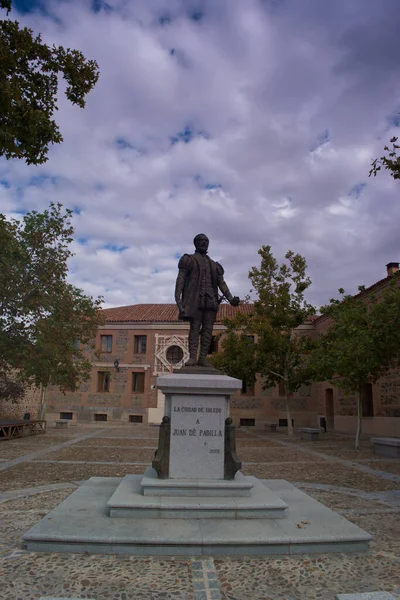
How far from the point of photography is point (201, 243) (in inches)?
275

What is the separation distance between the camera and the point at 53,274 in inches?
677

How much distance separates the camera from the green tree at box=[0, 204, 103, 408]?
49.9 feet

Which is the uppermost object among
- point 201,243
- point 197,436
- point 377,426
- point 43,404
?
point 201,243

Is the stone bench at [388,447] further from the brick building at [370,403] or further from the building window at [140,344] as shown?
the building window at [140,344]

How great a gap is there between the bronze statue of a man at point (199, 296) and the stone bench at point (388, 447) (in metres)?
9.50

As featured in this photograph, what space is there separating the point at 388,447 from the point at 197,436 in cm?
1033

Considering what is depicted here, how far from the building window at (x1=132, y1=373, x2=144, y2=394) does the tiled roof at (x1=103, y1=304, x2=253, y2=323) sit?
12.7ft

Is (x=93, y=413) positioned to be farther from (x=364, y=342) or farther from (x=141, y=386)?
(x=364, y=342)

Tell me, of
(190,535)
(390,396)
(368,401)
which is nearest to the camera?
(190,535)

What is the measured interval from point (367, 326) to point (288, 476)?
7.37 m

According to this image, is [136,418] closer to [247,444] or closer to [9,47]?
[247,444]

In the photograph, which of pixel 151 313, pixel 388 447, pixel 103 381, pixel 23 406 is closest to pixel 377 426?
pixel 388 447

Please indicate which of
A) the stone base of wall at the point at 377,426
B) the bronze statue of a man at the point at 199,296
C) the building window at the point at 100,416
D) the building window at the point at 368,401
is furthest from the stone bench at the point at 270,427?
the bronze statue of a man at the point at 199,296

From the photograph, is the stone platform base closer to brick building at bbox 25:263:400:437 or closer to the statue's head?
the statue's head
